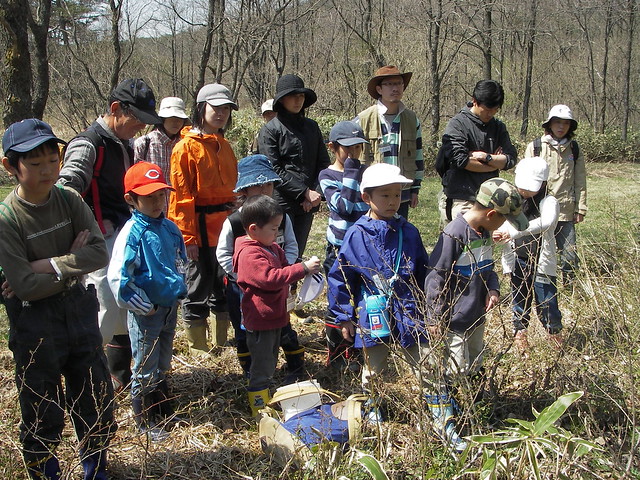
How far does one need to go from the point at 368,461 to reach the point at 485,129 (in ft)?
11.1

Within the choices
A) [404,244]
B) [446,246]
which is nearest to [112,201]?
[404,244]

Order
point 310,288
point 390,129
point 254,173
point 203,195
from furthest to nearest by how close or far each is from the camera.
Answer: point 390,129 < point 203,195 < point 254,173 < point 310,288

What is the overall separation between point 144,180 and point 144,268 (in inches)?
19.6

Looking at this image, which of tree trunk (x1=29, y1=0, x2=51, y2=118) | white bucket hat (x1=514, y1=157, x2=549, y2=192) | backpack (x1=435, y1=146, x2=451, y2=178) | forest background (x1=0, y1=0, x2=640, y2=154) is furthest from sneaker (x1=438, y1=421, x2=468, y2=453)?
forest background (x1=0, y1=0, x2=640, y2=154)

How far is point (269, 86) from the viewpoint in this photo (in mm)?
19516

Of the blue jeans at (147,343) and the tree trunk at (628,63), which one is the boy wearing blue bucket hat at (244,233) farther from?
the tree trunk at (628,63)

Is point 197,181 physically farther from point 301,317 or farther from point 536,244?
point 536,244

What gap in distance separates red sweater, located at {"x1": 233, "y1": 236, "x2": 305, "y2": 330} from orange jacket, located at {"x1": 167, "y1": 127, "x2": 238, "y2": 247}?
731mm

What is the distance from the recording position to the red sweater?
3.38 meters

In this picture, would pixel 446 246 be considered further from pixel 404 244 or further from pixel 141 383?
pixel 141 383

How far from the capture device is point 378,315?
10.5ft

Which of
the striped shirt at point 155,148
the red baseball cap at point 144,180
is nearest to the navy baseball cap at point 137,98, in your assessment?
the red baseball cap at point 144,180

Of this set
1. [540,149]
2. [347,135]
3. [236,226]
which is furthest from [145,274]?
[540,149]

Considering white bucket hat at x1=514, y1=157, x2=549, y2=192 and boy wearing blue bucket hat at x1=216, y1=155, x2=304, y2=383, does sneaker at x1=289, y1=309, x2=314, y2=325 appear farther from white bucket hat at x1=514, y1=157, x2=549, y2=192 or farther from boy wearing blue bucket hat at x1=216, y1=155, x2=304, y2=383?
white bucket hat at x1=514, y1=157, x2=549, y2=192
